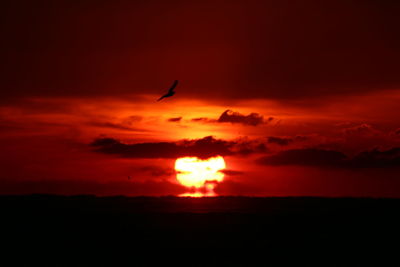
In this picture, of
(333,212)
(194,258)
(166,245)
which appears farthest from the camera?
(333,212)

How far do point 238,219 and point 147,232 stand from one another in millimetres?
13829

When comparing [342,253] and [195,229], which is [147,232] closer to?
[195,229]

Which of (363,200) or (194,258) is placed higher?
(363,200)

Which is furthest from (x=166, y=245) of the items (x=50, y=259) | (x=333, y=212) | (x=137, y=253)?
(x=333, y=212)

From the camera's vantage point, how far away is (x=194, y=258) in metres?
55.4

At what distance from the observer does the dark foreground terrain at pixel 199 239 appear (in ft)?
182

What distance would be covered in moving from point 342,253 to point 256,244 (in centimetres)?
639

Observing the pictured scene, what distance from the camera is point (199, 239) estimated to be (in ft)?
211

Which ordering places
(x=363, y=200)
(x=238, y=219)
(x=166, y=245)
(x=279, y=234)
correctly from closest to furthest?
(x=166, y=245) < (x=279, y=234) < (x=238, y=219) < (x=363, y=200)

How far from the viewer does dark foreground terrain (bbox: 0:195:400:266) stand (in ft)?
182

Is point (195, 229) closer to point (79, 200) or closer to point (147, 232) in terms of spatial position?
point (147, 232)

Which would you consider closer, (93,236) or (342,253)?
(342,253)

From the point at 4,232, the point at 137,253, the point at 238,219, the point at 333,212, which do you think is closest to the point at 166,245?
the point at 137,253

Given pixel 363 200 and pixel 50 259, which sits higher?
pixel 363 200
